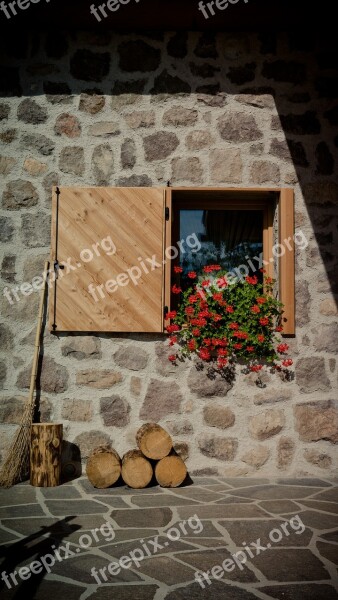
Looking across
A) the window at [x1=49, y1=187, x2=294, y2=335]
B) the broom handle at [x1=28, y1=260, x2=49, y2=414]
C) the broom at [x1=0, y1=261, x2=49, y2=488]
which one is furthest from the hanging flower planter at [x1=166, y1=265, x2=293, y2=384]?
the broom at [x1=0, y1=261, x2=49, y2=488]

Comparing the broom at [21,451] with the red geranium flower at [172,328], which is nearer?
the broom at [21,451]

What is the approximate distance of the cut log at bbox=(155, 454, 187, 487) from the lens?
11.9 ft

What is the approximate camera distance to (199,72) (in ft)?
14.2

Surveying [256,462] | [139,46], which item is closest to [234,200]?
[139,46]

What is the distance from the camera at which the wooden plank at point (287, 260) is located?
13.4ft

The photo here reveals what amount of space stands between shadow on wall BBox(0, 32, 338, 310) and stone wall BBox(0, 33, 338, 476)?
0.01 metres

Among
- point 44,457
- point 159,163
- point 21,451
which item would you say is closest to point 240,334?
point 159,163

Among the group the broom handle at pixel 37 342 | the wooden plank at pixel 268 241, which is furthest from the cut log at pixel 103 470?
the wooden plank at pixel 268 241

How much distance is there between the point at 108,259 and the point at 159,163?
942 mm

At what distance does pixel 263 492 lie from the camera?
348 cm

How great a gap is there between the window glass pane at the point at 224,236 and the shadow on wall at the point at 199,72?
668mm

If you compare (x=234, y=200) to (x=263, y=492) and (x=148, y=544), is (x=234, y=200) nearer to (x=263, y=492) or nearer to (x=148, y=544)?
(x=263, y=492)

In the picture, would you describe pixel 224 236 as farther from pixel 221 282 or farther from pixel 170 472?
pixel 170 472

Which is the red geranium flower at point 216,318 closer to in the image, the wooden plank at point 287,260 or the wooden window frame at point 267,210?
the wooden window frame at point 267,210
